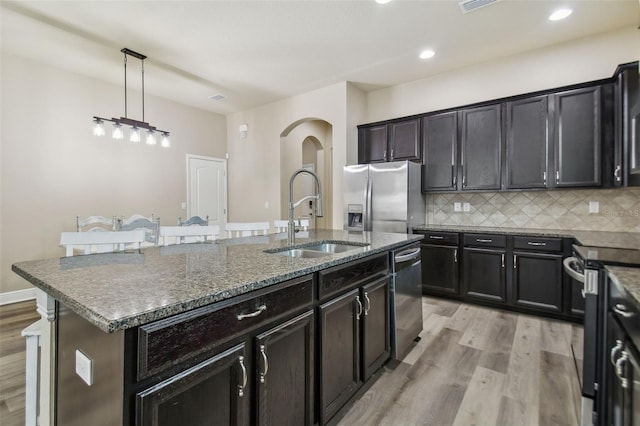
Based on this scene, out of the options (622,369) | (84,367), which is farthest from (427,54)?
(84,367)

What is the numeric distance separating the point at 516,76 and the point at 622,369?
3579 millimetres

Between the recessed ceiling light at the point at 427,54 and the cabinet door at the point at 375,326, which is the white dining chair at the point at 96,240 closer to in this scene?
the cabinet door at the point at 375,326

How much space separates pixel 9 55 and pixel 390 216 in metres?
4.97

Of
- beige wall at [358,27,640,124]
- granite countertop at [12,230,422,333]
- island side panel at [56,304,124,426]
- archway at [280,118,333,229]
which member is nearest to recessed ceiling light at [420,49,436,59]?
beige wall at [358,27,640,124]

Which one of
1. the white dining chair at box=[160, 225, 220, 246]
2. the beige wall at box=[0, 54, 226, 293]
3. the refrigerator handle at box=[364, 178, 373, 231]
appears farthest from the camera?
the refrigerator handle at box=[364, 178, 373, 231]

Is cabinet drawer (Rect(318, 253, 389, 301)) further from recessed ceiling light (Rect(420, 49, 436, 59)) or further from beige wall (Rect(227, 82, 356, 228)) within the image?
recessed ceiling light (Rect(420, 49, 436, 59))

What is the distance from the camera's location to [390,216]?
150 inches

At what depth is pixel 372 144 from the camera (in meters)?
4.47

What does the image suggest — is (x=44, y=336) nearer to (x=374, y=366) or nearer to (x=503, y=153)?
(x=374, y=366)

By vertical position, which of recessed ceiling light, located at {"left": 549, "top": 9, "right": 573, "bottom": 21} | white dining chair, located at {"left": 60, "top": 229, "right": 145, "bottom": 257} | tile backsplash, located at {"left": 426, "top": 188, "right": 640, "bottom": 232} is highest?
recessed ceiling light, located at {"left": 549, "top": 9, "right": 573, "bottom": 21}

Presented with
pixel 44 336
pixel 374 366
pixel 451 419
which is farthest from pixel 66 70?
pixel 451 419

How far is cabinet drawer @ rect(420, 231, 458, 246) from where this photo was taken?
3.57 meters

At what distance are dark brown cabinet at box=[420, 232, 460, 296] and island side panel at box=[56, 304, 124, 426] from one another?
3.46 m

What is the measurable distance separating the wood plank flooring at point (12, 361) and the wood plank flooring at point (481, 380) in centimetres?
190
